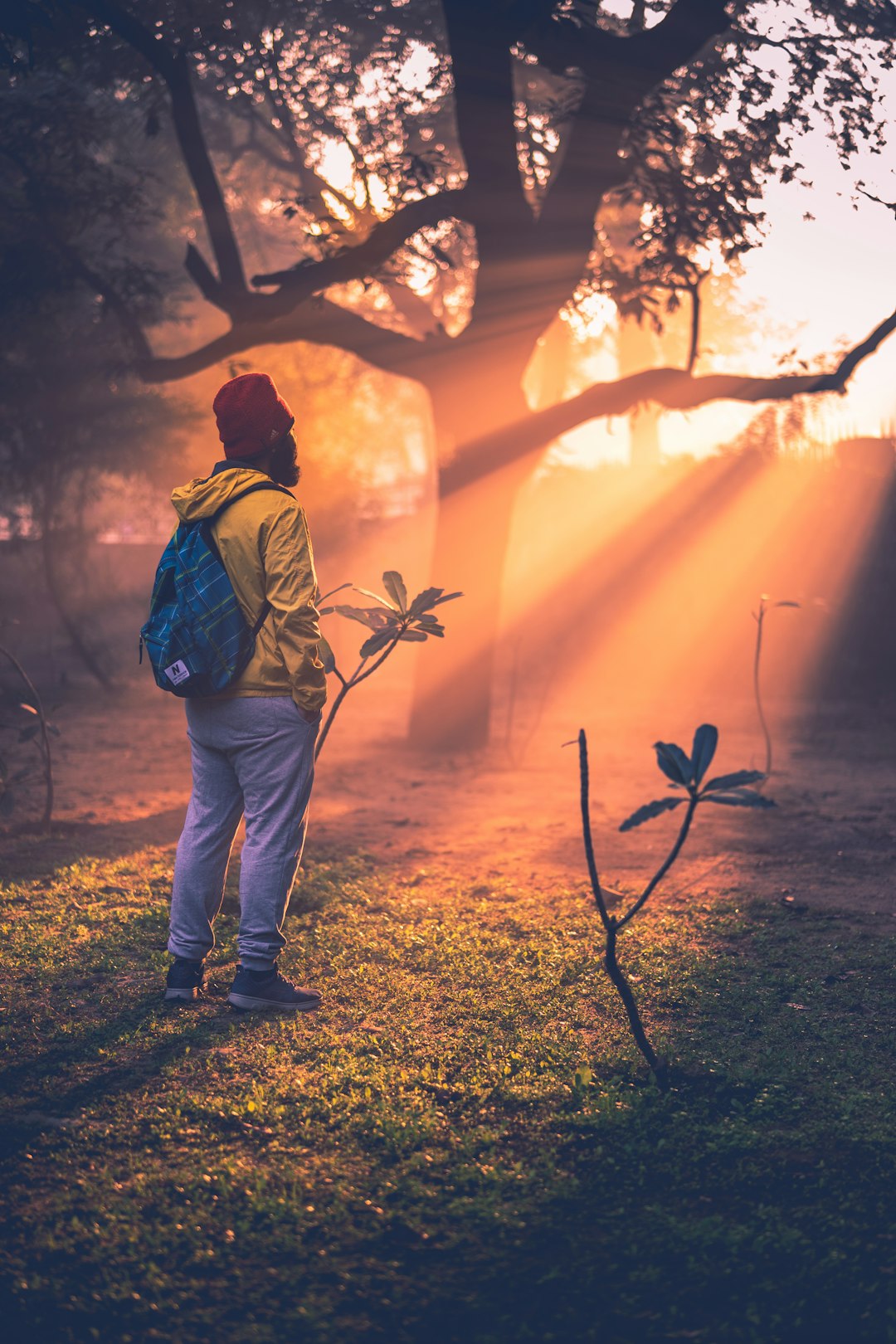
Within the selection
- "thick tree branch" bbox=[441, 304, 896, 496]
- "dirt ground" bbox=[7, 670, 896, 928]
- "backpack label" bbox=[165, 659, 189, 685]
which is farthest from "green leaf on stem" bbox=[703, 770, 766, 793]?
"thick tree branch" bbox=[441, 304, 896, 496]

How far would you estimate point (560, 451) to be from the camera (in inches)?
830

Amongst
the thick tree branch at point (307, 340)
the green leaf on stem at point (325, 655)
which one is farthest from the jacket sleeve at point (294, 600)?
the thick tree branch at point (307, 340)

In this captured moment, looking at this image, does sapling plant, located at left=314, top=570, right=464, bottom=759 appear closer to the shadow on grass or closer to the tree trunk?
the shadow on grass

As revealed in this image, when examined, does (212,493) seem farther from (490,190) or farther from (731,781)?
(490,190)

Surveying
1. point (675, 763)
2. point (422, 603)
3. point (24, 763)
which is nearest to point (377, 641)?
point (422, 603)

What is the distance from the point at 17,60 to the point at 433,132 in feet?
27.8

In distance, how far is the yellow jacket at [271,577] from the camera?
3516 mm

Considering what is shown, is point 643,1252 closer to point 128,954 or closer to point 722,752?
point 128,954

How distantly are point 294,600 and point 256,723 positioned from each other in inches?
16.8

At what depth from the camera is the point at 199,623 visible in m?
3.51

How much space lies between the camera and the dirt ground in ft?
19.3

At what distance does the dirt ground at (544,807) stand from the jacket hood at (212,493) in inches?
102

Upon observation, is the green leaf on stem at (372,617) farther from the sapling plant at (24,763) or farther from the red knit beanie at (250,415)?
Answer: the sapling plant at (24,763)

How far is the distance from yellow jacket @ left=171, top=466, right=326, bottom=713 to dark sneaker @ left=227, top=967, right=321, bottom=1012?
95cm
